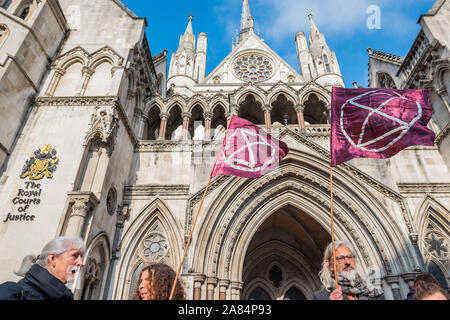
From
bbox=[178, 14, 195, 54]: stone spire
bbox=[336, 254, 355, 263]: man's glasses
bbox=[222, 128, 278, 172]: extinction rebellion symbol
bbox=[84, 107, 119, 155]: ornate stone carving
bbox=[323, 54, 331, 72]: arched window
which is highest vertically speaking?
bbox=[178, 14, 195, 54]: stone spire

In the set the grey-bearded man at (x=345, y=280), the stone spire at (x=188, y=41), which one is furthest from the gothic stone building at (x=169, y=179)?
the stone spire at (x=188, y=41)

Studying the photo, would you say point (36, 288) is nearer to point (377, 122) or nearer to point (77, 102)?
point (377, 122)

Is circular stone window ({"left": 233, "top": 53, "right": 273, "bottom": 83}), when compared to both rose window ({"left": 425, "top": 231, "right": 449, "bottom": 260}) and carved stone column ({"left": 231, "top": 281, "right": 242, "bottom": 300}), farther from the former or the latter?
carved stone column ({"left": 231, "top": 281, "right": 242, "bottom": 300})

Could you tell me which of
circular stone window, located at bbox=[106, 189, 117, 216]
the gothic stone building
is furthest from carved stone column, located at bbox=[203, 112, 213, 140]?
circular stone window, located at bbox=[106, 189, 117, 216]

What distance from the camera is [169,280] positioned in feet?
8.71

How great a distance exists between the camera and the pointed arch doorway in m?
13.0

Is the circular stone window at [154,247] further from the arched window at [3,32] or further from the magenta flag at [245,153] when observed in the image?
the arched window at [3,32]

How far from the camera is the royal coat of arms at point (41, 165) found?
8.16 metres

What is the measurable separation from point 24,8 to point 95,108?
5266mm

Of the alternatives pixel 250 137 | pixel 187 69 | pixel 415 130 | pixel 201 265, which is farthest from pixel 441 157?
pixel 187 69

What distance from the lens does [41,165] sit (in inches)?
328

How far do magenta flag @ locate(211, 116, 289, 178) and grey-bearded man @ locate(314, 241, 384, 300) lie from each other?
433 centimetres

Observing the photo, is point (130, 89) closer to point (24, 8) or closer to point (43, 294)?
point (24, 8)

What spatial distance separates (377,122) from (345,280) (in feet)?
15.6
